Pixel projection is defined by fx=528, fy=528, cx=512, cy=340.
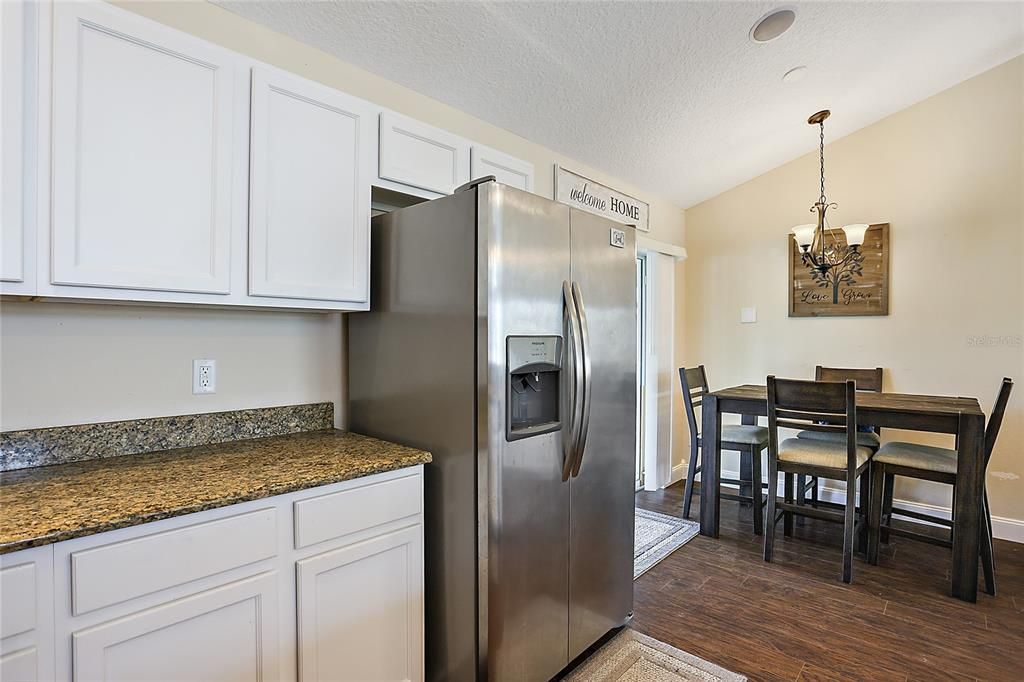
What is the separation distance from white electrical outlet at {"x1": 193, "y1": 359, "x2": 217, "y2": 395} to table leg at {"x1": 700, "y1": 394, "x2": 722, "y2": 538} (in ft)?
9.22

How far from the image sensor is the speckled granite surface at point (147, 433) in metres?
1.50

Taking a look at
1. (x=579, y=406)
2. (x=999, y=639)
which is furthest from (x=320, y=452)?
(x=999, y=639)

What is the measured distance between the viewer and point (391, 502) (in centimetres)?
166

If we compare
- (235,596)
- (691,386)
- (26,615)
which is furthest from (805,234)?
(26,615)

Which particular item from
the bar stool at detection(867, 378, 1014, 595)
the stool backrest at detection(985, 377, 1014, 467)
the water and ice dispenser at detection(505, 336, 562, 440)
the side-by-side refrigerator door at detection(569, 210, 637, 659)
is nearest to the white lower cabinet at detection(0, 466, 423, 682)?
the water and ice dispenser at detection(505, 336, 562, 440)

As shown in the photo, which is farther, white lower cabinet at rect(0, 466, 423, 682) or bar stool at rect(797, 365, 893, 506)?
bar stool at rect(797, 365, 893, 506)

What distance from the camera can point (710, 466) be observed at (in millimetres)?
3391

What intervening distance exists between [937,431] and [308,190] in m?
3.20

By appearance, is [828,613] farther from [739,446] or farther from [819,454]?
[739,446]

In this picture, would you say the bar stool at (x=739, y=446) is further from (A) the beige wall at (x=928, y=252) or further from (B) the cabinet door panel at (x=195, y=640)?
(B) the cabinet door panel at (x=195, y=640)

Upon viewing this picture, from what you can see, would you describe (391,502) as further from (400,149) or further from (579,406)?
(400,149)

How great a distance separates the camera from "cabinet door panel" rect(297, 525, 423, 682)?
148 centimetres

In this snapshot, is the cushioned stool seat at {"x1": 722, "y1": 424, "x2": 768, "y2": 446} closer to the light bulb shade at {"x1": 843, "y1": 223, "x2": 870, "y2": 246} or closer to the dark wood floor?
the dark wood floor

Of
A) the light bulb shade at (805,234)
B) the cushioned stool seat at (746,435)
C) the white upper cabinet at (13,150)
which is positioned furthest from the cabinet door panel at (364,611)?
the light bulb shade at (805,234)
